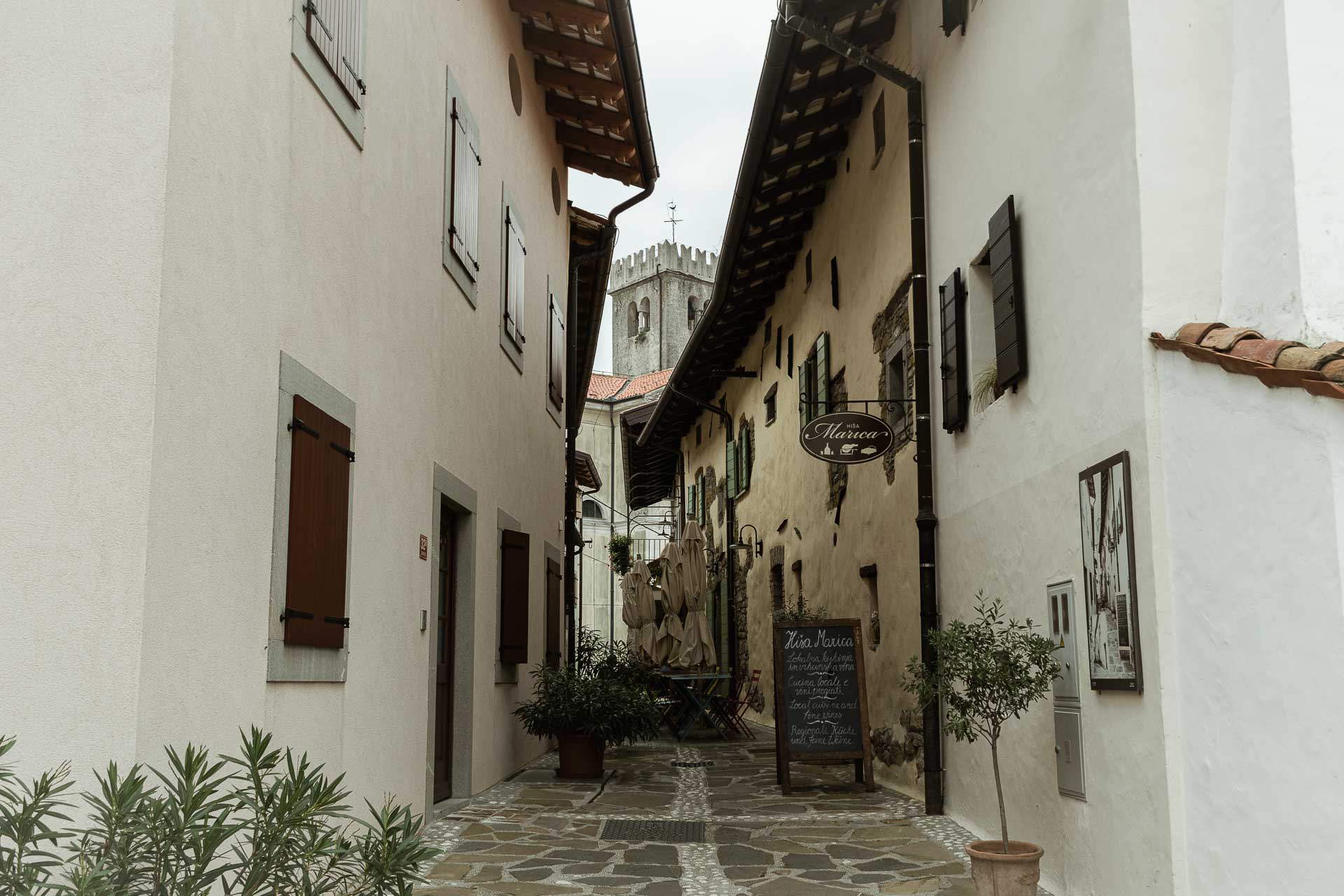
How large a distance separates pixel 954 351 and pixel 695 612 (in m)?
6.99

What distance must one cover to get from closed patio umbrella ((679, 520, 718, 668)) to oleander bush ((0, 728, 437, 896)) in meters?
10.4

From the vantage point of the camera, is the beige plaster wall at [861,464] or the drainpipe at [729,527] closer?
the beige plaster wall at [861,464]

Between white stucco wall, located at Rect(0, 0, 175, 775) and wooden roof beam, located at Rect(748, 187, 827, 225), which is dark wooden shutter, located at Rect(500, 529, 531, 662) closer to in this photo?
wooden roof beam, located at Rect(748, 187, 827, 225)

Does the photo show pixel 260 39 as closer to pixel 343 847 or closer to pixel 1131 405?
pixel 343 847

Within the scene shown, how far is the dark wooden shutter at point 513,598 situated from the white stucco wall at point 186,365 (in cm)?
316

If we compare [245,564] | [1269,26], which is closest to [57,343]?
[245,564]

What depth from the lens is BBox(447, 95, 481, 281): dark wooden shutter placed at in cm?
798

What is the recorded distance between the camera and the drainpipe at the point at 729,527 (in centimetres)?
1669

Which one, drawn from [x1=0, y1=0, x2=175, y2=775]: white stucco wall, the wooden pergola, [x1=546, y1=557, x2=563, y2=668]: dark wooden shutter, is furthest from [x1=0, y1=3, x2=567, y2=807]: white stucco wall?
[x1=546, y1=557, x2=563, y2=668]: dark wooden shutter

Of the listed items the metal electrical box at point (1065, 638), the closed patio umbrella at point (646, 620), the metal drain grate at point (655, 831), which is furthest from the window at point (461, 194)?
the closed patio umbrella at point (646, 620)

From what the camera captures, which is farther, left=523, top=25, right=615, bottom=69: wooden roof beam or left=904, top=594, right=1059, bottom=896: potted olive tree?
left=523, top=25, right=615, bottom=69: wooden roof beam

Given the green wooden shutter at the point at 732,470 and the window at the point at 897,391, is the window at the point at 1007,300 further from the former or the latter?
the green wooden shutter at the point at 732,470

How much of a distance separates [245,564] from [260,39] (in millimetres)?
1882

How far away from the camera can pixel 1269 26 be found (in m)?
4.54
